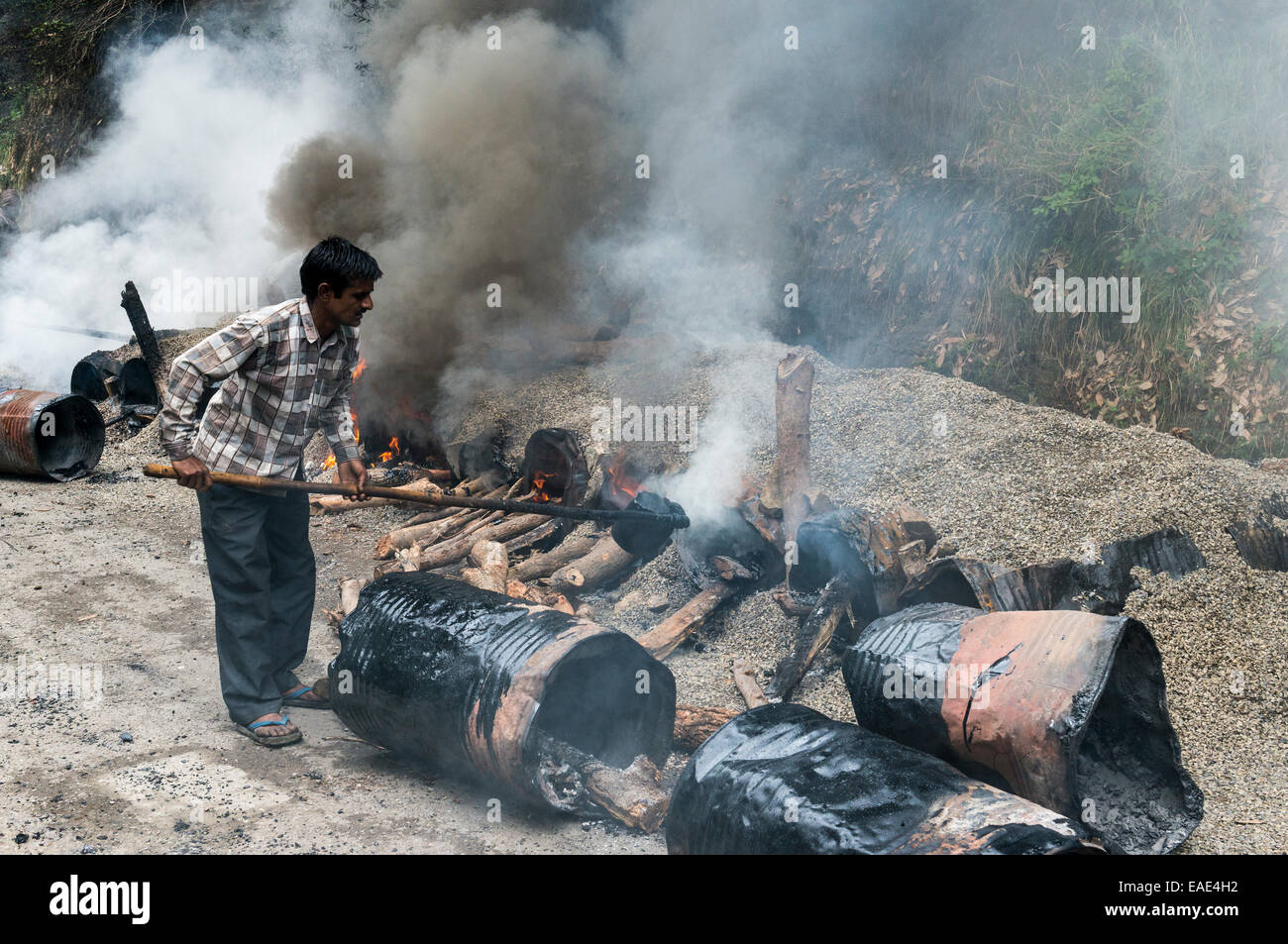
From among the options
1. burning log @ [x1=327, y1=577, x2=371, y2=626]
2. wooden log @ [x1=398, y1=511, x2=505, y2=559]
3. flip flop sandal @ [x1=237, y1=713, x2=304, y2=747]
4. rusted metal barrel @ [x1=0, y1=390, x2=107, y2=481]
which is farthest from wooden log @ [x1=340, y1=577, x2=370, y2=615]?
rusted metal barrel @ [x1=0, y1=390, x2=107, y2=481]

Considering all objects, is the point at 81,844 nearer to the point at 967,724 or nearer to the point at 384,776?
the point at 384,776

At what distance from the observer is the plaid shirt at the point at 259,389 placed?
3.46m

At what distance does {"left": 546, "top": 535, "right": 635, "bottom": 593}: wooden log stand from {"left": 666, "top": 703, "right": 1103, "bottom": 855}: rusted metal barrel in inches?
101

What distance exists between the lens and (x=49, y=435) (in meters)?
7.96

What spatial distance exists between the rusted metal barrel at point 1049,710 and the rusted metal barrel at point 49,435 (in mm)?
7539

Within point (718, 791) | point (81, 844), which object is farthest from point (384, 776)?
point (718, 791)

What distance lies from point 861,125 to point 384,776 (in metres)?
7.73

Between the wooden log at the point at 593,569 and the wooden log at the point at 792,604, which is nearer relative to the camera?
the wooden log at the point at 792,604

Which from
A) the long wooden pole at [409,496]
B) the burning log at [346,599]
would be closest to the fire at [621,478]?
the long wooden pole at [409,496]

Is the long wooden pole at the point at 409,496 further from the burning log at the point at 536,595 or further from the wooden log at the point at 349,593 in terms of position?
the wooden log at the point at 349,593

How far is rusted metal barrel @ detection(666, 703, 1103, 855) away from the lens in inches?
90.3

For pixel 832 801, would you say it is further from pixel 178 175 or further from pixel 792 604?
pixel 178 175

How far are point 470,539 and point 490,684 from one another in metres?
3.10

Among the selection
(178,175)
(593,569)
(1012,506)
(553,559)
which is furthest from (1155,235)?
(178,175)
